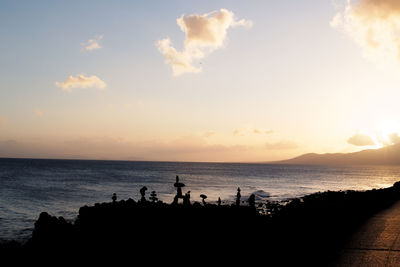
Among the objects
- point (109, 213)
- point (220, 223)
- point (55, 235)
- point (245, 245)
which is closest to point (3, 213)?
point (55, 235)

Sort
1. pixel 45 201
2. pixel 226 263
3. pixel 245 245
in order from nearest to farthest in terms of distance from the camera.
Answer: pixel 226 263 → pixel 245 245 → pixel 45 201

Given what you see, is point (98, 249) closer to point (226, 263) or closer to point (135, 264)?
point (135, 264)

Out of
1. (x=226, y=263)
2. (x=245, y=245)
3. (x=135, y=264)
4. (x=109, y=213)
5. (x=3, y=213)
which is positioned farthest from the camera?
(x=3, y=213)

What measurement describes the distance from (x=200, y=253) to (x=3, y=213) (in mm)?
28083

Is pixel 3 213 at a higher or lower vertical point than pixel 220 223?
lower

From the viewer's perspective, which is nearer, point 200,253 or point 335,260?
point 335,260

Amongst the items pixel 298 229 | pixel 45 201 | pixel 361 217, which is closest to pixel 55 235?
pixel 298 229

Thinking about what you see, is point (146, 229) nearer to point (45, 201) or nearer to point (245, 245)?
point (245, 245)

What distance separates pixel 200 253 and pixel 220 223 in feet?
10.1

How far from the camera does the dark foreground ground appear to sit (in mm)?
11188

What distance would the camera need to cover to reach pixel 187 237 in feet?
44.8

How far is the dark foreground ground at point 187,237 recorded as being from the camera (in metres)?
11.2

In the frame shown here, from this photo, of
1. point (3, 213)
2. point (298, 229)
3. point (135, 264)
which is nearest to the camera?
point (135, 264)

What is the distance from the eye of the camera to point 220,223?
48.5 ft
